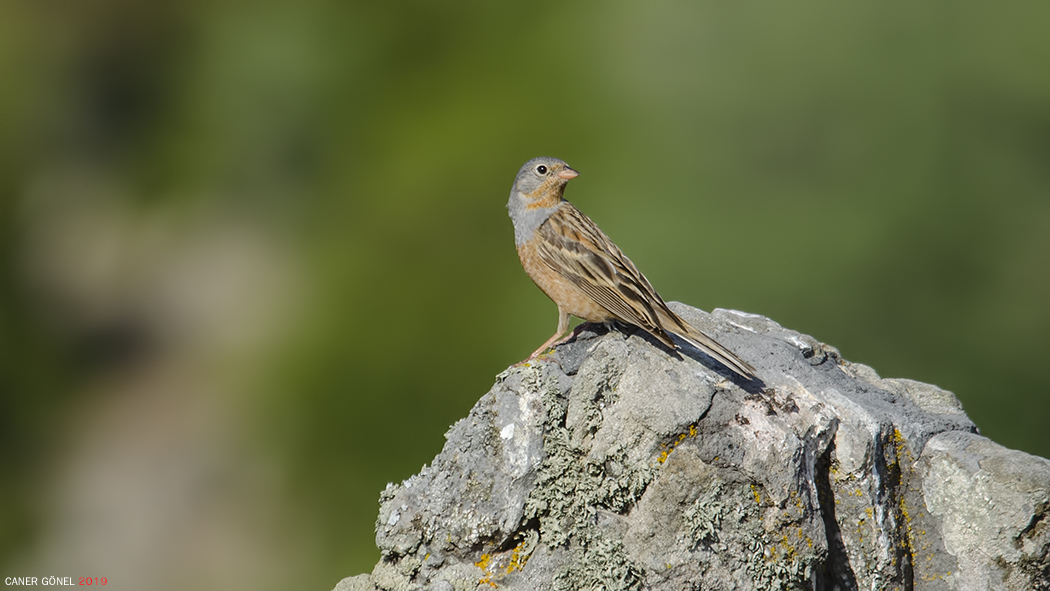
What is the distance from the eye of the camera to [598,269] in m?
5.09

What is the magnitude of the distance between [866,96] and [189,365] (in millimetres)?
13122

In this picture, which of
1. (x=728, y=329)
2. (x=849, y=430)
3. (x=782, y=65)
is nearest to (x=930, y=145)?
(x=782, y=65)

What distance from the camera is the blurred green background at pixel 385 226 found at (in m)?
9.71

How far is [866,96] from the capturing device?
9.93 metres

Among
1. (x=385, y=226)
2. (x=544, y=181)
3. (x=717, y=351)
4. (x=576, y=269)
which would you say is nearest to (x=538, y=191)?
(x=544, y=181)

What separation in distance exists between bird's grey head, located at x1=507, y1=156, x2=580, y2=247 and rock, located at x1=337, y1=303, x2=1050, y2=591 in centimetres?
168

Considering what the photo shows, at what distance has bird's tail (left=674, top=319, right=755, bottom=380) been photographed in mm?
4113

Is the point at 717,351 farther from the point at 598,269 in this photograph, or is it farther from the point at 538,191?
the point at 538,191

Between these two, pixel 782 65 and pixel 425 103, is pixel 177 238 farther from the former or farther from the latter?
pixel 782 65

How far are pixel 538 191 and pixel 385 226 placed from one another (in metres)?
8.36

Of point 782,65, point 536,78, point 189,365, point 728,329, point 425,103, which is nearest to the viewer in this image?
point 728,329

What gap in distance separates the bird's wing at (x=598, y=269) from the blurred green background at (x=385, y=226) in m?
4.27

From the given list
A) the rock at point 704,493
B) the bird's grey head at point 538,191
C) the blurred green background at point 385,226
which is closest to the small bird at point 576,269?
the bird's grey head at point 538,191

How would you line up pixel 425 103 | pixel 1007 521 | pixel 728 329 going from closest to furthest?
1. pixel 1007 521
2. pixel 728 329
3. pixel 425 103
